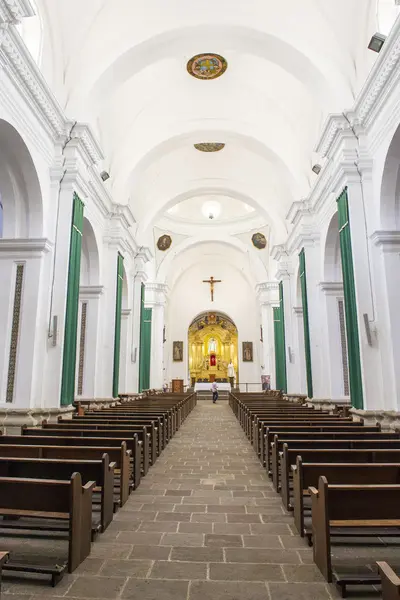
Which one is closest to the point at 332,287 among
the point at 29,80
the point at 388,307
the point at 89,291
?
the point at 388,307

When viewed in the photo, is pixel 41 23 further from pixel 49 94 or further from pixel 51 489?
pixel 51 489

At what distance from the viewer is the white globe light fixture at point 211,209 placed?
22.7 metres

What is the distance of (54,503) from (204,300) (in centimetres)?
2615

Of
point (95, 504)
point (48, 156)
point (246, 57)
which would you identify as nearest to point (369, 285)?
point (95, 504)

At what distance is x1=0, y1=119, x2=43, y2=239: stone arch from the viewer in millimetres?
7105

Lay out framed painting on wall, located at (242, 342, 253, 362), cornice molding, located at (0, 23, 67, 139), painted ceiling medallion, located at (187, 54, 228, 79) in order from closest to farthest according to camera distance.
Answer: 1. cornice molding, located at (0, 23, 67, 139)
2. painted ceiling medallion, located at (187, 54, 228, 79)
3. framed painting on wall, located at (242, 342, 253, 362)

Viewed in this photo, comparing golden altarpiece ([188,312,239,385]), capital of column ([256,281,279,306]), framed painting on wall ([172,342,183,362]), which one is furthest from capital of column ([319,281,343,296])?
golden altarpiece ([188,312,239,385])

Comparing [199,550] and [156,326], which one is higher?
[156,326]

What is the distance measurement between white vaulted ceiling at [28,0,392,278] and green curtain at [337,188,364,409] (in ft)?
7.28

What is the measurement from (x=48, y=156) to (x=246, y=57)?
598 centimetres

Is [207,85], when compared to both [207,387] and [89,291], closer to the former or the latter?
[89,291]

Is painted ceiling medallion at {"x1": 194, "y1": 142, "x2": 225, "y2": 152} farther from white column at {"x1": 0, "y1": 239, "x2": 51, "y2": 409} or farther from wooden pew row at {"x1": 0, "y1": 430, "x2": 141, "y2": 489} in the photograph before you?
wooden pew row at {"x1": 0, "y1": 430, "x2": 141, "y2": 489}

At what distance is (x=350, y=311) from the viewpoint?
7.72m

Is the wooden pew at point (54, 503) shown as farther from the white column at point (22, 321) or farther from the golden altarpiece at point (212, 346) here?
the golden altarpiece at point (212, 346)
